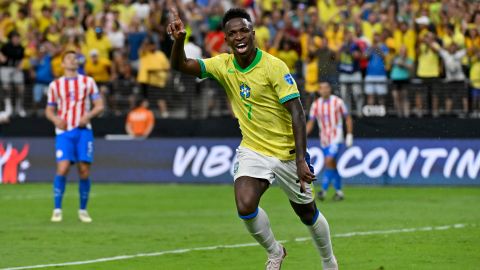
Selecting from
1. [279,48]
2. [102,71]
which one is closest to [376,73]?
[279,48]

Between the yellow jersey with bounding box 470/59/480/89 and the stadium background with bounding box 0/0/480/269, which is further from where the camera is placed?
the yellow jersey with bounding box 470/59/480/89

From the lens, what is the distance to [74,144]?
1644 cm

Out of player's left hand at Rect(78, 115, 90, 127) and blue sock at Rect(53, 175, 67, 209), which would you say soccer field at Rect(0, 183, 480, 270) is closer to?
blue sock at Rect(53, 175, 67, 209)

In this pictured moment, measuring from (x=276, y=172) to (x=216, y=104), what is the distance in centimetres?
1548

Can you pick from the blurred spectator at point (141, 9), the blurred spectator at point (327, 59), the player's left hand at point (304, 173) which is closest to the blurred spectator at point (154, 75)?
the blurred spectator at point (141, 9)

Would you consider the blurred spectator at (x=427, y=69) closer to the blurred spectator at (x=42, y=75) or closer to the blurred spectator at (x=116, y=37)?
the blurred spectator at (x=116, y=37)

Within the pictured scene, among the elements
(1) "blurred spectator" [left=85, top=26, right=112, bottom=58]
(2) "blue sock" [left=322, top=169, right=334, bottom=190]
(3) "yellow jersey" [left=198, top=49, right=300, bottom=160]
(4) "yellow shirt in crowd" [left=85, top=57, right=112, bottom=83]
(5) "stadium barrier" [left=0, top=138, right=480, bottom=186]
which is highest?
(3) "yellow jersey" [left=198, top=49, right=300, bottom=160]

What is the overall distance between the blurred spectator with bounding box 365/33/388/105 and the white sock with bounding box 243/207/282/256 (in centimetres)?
1388

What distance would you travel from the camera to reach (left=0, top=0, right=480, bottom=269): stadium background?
22.1 metres

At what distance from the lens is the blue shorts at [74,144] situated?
16.3m

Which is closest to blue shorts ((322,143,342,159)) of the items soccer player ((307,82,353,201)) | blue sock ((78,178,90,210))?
soccer player ((307,82,353,201))

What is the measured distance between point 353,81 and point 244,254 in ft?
39.2

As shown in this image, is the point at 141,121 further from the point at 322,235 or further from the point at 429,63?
the point at 322,235

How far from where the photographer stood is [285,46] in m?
25.0
